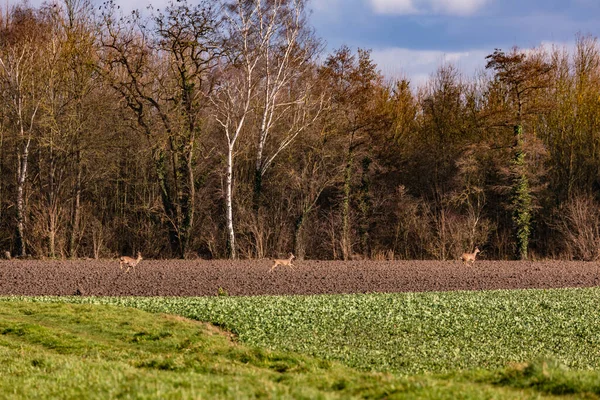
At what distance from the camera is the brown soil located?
28.9 metres

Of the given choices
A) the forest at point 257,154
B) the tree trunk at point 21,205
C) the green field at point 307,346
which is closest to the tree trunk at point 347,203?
the forest at point 257,154

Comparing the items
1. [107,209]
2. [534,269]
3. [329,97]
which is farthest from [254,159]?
[534,269]

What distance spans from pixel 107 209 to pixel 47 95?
9516mm

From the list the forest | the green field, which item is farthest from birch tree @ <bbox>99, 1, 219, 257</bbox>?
the green field

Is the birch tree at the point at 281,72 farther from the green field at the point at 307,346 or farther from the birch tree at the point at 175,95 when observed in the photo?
the green field at the point at 307,346

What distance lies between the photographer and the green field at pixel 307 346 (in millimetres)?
10320

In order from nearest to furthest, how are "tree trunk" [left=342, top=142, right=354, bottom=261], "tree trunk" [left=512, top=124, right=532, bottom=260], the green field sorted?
the green field < "tree trunk" [left=512, top=124, right=532, bottom=260] < "tree trunk" [left=342, top=142, right=354, bottom=261]

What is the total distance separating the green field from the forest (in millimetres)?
17549

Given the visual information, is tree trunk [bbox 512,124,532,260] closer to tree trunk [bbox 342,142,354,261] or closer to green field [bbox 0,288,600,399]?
tree trunk [bbox 342,142,354,261]

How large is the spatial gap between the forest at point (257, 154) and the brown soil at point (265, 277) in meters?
6.04

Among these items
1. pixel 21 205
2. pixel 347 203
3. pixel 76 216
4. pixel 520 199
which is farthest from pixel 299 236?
pixel 21 205

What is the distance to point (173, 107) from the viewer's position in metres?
44.1

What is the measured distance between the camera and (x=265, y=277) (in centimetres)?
3191

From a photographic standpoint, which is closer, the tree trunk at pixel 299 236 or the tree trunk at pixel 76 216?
the tree trunk at pixel 76 216
